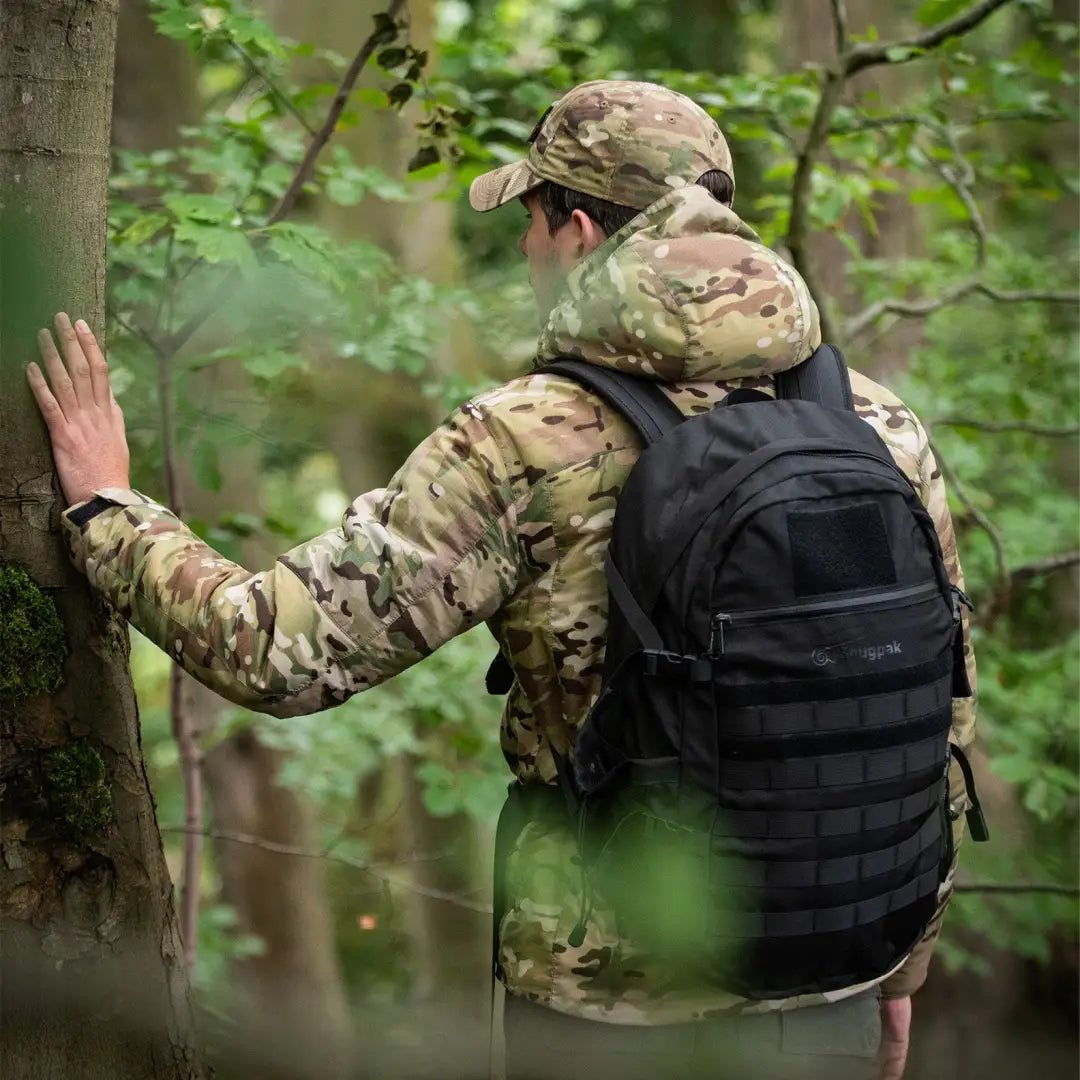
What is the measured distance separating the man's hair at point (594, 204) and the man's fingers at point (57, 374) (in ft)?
2.50

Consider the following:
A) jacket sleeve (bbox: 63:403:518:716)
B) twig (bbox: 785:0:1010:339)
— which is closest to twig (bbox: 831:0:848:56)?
twig (bbox: 785:0:1010:339)

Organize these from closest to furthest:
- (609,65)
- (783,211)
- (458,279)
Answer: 1. (783,211)
2. (458,279)
3. (609,65)

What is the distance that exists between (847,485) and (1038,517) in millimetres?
4017

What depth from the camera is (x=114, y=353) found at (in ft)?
9.95

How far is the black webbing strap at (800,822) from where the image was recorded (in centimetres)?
154

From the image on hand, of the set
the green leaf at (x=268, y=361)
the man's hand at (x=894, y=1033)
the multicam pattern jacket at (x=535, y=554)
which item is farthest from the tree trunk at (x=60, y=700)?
the man's hand at (x=894, y=1033)

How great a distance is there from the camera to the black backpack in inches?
59.2

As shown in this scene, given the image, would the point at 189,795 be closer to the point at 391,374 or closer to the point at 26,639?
the point at 26,639

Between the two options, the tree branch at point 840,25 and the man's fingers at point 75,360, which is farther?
the tree branch at point 840,25

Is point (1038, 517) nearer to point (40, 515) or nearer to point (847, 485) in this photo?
point (847, 485)

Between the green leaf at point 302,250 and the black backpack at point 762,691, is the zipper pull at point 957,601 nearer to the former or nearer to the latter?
the black backpack at point 762,691

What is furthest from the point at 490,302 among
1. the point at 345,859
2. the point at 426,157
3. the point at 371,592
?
the point at 371,592

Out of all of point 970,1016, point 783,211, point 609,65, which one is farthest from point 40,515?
point 609,65

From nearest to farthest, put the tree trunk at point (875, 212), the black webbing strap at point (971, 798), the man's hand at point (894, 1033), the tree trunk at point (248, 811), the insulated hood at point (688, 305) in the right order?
the insulated hood at point (688, 305) → the black webbing strap at point (971, 798) → the man's hand at point (894, 1033) → the tree trunk at point (248, 811) → the tree trunk at point (875, 212)
